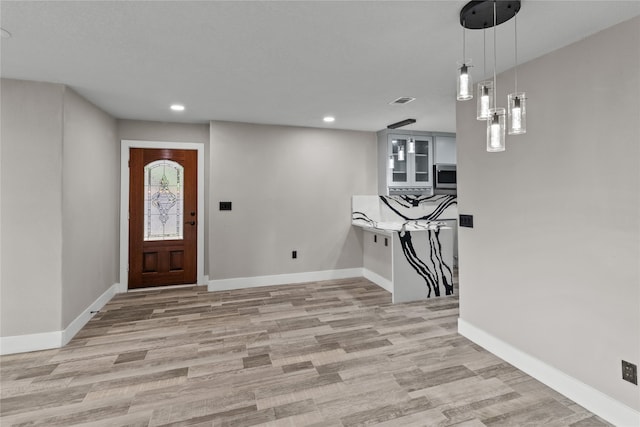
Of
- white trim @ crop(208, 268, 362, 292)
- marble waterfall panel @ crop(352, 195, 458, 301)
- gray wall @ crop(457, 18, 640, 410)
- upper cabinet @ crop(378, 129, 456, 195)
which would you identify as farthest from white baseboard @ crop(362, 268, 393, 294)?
gray wall @ crop(457, 18, 640, 410)

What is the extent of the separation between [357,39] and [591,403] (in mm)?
2729

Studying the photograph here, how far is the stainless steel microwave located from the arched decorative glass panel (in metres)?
3.86

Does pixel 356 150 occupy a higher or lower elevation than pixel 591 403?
higher

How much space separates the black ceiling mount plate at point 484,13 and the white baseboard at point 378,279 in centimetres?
327

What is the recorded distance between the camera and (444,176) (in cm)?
510

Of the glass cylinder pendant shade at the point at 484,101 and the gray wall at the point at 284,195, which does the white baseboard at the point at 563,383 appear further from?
the gray wall at the point at 284,195

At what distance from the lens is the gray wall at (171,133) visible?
4.37 m

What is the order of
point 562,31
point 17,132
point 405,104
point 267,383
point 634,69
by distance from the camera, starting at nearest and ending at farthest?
1. point 634,69
2. point 562,31
3. point 267,383
4. point 17,132
5. point 405,104

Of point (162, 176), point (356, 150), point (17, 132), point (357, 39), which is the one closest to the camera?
point (357, 39)

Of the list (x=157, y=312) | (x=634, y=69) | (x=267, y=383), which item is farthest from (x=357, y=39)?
(x=157, y=312)

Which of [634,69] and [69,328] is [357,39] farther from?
[69,328]

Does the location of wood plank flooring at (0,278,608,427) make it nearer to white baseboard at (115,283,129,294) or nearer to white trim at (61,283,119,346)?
white trim at (61,283,119,346)

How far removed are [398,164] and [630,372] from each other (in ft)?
11.8

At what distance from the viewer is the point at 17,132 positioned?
273cm
